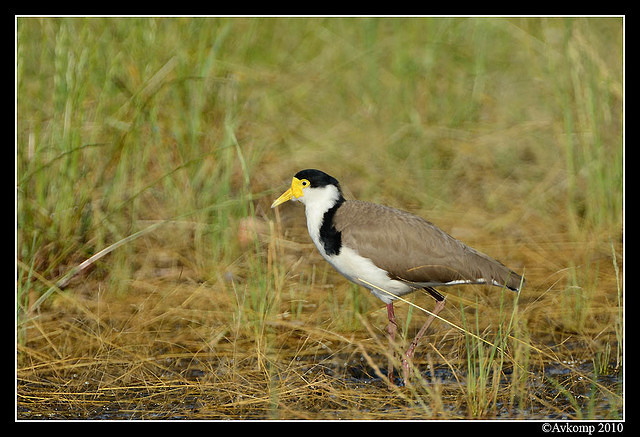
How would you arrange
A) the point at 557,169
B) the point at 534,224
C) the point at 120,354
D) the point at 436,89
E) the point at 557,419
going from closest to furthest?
the point at 557,419
the point at 120,354
the point at 534,224
the point at 557,169
the point at 436,89

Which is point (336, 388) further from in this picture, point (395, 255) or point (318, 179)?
point (318, 179)

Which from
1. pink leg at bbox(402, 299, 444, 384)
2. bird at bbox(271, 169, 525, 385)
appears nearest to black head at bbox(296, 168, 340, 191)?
bird at bbox(271, 169, 525, 385)

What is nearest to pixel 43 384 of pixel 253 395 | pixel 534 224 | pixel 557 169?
pixel 253 395

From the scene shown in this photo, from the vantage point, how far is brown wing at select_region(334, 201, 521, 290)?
14.3ft

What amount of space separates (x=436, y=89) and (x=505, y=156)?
892mm

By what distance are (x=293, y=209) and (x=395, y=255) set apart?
84.1 inches

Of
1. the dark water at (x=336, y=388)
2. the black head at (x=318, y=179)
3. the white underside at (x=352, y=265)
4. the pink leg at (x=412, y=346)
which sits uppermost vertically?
the black head at (x=318, y=179)

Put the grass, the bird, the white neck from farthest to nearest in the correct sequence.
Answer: the white neck < the bird < the grass

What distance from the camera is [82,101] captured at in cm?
496

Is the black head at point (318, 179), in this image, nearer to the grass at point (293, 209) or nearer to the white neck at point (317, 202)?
the white neck at point (317, 202)

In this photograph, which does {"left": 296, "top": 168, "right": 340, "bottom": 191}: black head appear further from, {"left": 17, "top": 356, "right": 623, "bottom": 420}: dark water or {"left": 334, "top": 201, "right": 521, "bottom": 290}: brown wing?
{"left": 17, "top": 356, "right": 623, "bottom": 420}: dark water

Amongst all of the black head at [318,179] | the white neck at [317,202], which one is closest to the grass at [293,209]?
the white neck at [317,202]

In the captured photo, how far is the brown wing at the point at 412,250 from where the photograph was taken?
434cm

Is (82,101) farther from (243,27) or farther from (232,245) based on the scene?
(243,27)
